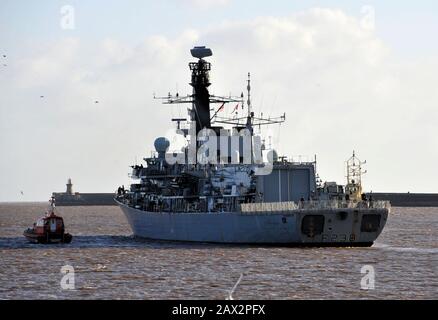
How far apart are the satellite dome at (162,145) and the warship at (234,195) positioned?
98mm

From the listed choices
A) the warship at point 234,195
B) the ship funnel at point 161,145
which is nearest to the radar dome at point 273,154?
the warship at point 234,195

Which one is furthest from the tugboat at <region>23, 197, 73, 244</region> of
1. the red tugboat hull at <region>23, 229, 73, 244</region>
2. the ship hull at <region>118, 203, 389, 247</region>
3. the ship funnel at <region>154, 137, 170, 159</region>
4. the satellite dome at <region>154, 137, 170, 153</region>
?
the satellite dome at <region>154, 137, 170, 153</region>

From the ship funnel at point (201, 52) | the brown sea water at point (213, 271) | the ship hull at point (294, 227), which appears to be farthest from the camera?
the ship funnel at point (201, 52)

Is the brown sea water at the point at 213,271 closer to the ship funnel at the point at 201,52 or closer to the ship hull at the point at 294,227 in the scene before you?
the ship hull at the point at 294,227

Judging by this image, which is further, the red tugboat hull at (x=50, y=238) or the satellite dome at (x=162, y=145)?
the satellite dome at (x=162, y=145)

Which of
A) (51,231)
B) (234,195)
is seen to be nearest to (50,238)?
(51,231)

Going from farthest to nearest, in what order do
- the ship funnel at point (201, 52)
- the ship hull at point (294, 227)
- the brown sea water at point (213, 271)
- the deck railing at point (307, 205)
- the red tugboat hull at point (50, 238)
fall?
the ship funnel at point (201, 52) → the red tugboat hull at point (50, 238) → the deck railing at point (307, 205) → the ship hull at point (294, 227) → the brown sea water at point (213, 271)

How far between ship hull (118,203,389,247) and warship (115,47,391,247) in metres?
0.07

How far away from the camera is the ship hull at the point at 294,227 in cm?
6481

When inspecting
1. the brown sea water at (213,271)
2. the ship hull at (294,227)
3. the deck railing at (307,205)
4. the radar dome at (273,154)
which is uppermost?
the radar dome at (273,154)

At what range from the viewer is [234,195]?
71375 mm

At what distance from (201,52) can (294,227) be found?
25.4m

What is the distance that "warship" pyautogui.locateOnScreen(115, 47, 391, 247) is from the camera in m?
65.5
